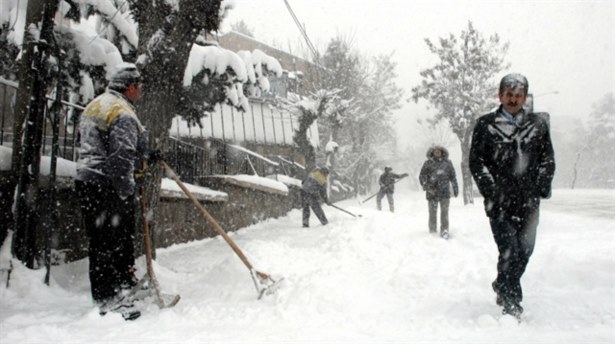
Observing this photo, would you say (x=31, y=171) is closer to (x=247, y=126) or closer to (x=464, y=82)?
(x=247, y=126)

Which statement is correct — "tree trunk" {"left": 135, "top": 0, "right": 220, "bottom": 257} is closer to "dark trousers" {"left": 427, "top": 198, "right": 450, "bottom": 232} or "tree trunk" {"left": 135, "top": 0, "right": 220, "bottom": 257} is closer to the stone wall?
the stone wall

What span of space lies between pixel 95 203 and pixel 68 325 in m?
0.88

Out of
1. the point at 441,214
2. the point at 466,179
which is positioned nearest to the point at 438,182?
the point at 441,214

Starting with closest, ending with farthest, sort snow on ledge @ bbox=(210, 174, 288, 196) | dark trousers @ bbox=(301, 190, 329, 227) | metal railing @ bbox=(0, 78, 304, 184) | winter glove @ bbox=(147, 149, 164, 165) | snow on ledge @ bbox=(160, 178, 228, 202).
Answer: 1. winter glove @ bbox=(147, 149, 164, 165)
2. snow on ledge @ bbox=(160, 178, 228, 202)
3. metal railing @ bbox=(0, 78, 304, 184)
4. snow on ledge @ bbox=(210, 174, 288, 196)
5. dark trousers @ bbox=(301, 190, 329, 227)

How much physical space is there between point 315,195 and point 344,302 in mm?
6402

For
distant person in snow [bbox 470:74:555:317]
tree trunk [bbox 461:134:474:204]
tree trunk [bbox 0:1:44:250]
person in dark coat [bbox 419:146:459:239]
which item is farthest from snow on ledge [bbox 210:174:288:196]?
tree trunk [bbox 461:134:474:204]

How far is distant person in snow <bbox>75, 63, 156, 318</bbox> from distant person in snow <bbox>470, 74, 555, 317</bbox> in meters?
2.69

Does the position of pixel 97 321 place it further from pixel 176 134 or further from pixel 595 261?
pixel 176 134

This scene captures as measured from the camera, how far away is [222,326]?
293 cm

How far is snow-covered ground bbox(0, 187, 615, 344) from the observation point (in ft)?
8.78

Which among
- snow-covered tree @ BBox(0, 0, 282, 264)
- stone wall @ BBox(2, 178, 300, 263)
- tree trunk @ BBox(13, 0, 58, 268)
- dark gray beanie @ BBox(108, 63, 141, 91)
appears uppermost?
snow-covered tree @ BBox(0, 0, 282, 264)

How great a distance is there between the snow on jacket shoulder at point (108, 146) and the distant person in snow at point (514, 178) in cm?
267

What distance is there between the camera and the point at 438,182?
7.46 meters

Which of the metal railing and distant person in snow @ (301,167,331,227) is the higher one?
the metal railing
